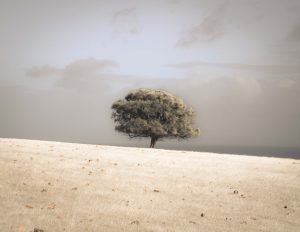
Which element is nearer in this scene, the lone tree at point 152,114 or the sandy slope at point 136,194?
the sandy slope at point 136,194

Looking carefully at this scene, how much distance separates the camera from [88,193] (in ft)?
56.6

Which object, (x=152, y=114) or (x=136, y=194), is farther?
(x=152, y=114)

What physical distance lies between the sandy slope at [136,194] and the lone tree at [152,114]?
2665 cm

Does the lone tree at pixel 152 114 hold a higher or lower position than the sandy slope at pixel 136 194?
higher

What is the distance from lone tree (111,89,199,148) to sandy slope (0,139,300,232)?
A: 26646 millimetres

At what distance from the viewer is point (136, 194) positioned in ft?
58.8

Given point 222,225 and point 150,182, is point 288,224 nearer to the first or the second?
point 222,225

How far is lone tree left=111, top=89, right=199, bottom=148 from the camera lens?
53844 millimetres

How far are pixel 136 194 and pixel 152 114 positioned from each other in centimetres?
3645

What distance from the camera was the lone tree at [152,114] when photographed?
5384 cm

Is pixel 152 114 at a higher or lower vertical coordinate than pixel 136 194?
higher

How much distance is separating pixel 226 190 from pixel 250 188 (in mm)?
1479

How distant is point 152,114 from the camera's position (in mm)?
54188

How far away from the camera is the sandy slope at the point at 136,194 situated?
14.1 meters
